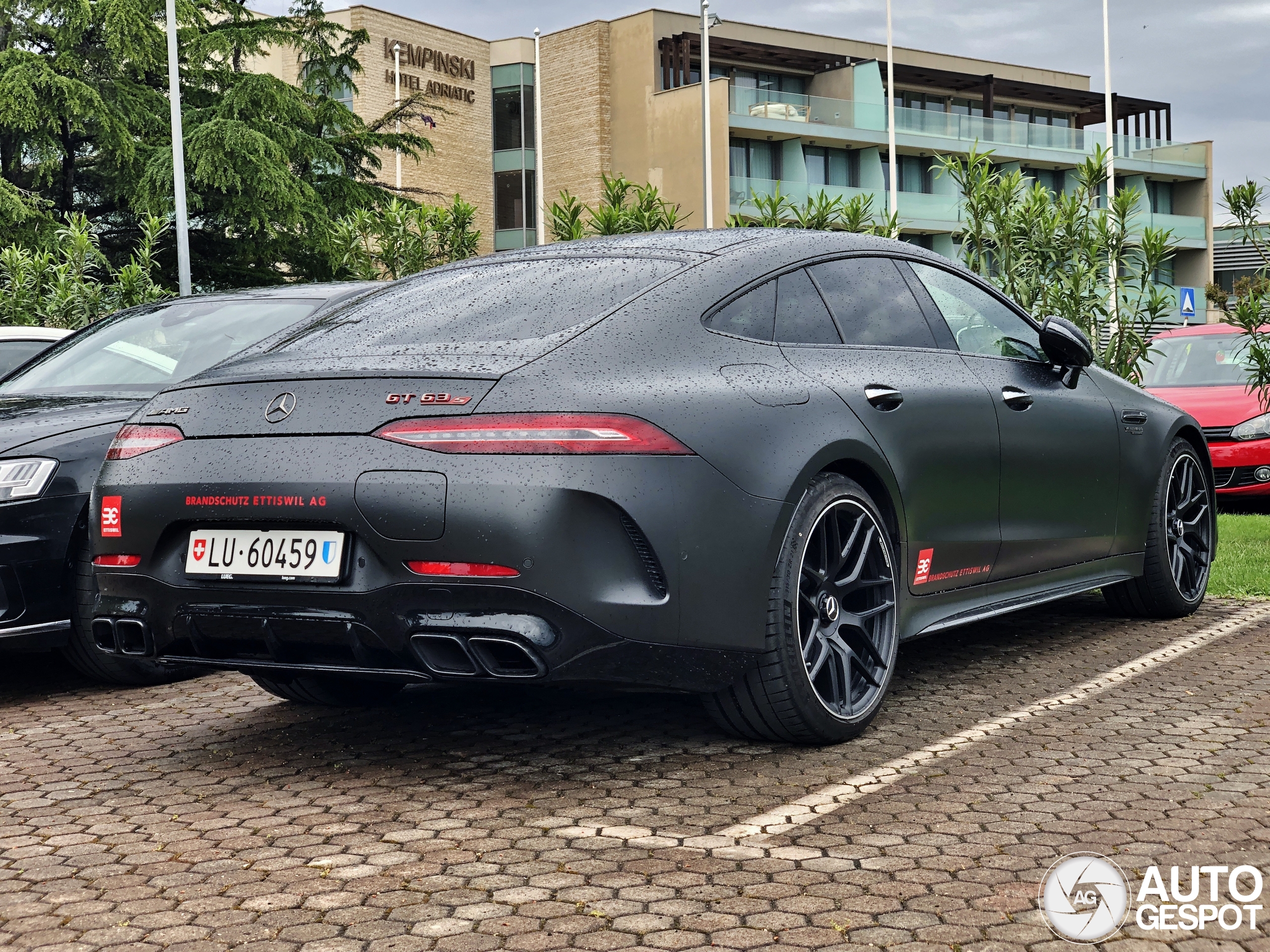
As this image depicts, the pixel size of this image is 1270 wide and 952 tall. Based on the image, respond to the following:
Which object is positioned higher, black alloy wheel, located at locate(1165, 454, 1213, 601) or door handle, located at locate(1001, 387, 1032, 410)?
door handle, located at locate(1001, 387, 1032, 410)

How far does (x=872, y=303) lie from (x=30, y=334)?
16.9 feet

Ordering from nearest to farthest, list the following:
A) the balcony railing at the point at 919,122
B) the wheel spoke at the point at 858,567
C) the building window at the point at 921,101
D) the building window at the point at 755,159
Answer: the wheel spoke at the point at 858,567, the balcony railing at the point at 919,122, the building window at the point at 755,159, the building window at the point at 921,101

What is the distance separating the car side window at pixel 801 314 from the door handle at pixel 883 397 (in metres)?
0.20

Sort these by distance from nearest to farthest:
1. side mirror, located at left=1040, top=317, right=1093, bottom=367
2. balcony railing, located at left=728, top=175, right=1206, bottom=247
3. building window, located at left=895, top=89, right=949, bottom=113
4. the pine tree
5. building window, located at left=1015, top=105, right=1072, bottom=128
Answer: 1. side mirror, located at left=1040, top=317, right=1093, bottom=367
2. the pine tree
3. balcony railing, located at left=728, top=175, right=1206, bottom=247
4. building window, located at left=895, top=89, right=949, bottom=113
5. building window, located at left=1015, top=105, right=1072, bottom=128

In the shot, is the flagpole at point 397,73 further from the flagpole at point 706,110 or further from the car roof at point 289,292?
the car roof at point 289,292

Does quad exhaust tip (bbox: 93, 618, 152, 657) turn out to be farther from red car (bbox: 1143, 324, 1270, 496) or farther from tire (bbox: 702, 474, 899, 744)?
red car (bbox: 1143, 324, 1270, 496)

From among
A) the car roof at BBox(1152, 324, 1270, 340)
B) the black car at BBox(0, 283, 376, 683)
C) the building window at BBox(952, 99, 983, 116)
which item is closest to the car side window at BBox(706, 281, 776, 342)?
the black car at BBox(0, 283, 376, 683)

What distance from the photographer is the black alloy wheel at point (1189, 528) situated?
21.8ft

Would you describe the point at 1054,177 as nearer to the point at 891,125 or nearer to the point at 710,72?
the point at 891,125

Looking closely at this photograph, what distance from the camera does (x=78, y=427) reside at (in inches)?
217

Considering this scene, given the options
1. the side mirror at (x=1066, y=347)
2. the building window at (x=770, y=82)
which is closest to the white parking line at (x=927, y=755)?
the side mirror at (x=1066, y=347)

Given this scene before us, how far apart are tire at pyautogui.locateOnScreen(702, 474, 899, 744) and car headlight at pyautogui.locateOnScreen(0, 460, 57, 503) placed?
2654 mm

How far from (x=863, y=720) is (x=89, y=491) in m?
2.96

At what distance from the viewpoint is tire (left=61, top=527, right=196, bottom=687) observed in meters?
5.38
